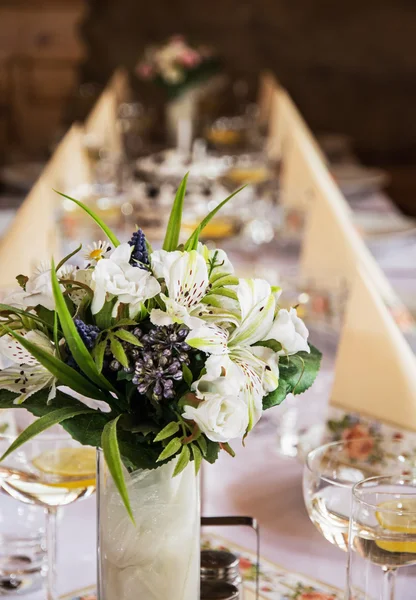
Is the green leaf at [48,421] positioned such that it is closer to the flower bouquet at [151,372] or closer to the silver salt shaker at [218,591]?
the flower bouquet at [151,372]

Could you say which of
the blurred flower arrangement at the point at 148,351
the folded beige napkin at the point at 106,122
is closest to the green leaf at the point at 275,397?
the blurred flower arrangement at the point at 148,351

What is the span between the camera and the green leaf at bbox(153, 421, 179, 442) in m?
0.76

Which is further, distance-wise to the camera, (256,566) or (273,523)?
(273,523)

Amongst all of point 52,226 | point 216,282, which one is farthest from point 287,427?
point 52,226

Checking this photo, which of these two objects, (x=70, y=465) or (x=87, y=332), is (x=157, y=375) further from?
(x=70, y=465)

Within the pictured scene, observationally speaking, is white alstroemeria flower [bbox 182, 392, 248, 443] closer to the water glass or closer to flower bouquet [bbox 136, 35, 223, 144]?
the water glass

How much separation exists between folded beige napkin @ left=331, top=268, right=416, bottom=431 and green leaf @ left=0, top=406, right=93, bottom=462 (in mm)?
640

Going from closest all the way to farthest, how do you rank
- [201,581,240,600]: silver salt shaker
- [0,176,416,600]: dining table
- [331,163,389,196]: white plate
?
[201,581,240,600]: silver salt shaker
[0,176,416,600]: dining table
[331,163,389,196]: white plate

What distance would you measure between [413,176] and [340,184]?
9.59ft

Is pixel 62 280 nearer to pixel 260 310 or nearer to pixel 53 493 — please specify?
pixel 260 310

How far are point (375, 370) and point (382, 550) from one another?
60 cm

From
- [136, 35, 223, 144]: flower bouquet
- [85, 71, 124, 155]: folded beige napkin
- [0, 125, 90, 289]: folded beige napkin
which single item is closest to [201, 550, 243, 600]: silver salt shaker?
[0, 125, 90, 289]: folded beige napkin

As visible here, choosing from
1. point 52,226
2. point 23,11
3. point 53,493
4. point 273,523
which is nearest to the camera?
point 53,493

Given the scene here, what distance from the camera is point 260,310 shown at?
819mm
